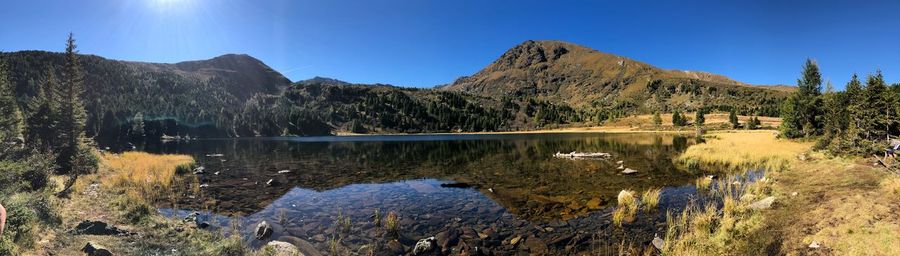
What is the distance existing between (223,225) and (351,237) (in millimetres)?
6769

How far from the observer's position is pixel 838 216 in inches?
521

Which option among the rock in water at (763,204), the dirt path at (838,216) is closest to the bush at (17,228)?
the dirt path at (838,216)

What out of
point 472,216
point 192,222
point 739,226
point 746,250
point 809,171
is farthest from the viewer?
point 809,171

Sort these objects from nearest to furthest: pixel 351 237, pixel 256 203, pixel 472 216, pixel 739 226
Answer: pixel 739 226 → pixel 351 237 → pixel 472 216 → pixel 256 203

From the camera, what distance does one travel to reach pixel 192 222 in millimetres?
17516

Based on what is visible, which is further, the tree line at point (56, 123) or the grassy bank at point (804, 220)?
the tree line at point (56, 123)

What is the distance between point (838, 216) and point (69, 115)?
46008 mm

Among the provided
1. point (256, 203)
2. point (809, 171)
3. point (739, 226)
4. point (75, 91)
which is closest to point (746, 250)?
point (739, 226)

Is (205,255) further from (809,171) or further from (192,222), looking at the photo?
(809,171)

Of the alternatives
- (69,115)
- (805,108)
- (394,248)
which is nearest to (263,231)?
(394,248)

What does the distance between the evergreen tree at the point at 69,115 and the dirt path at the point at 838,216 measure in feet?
139

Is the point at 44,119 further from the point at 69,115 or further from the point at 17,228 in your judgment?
the point at 17,228

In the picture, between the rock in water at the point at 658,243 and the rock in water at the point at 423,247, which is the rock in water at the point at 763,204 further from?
the rock in water at the point at 423,247

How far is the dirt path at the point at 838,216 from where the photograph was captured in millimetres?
10617
